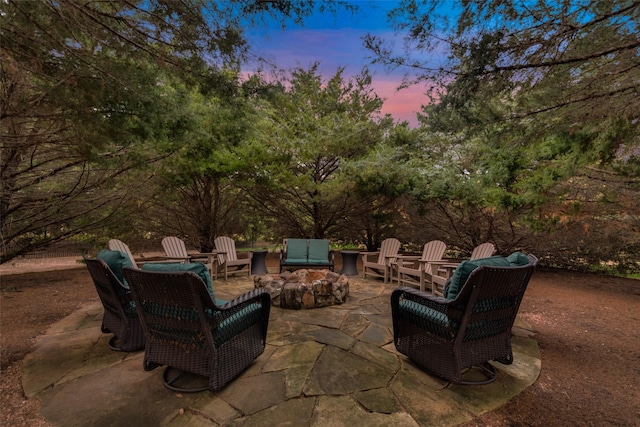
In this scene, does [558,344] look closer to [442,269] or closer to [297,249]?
[442,269]

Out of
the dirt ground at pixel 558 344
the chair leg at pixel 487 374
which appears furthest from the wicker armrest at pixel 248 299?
the chair leg at pixel 487 374

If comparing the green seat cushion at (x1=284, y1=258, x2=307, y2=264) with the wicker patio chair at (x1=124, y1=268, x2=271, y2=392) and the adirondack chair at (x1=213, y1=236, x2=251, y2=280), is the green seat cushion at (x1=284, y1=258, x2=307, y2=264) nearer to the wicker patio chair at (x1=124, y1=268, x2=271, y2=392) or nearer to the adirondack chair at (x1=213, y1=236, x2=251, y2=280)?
the adirondack chair at (x1=213, y1=236, x2=251, y2=280)

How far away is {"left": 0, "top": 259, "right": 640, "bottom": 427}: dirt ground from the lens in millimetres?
1694

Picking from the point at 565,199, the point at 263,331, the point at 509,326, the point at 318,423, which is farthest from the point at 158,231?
the point at 565,199

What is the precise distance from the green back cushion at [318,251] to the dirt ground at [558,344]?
3369 mm

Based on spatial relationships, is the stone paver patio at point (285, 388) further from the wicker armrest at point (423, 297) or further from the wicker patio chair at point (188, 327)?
the wicker armrest at point (423, 297)

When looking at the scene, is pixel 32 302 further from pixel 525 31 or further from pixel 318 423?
pixel 525 31

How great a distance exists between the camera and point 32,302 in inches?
148

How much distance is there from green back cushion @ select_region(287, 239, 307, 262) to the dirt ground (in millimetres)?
3271

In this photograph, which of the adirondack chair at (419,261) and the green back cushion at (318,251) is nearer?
the adirondack chair at (419,261)

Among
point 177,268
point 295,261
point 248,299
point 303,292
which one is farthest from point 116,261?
point 295,261

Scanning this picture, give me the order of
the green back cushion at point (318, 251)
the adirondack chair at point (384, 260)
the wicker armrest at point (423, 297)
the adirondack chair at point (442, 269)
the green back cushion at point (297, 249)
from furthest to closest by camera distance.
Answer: the green back cushion at point (297, 249), the green back cushion at point (318, 251), the adirondack chair at point (384, 260), the adirondack chair at point (442, 269), the wicker armrest at point (423, 297)

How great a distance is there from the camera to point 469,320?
1912 mm

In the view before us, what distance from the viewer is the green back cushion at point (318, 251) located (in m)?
5.88
